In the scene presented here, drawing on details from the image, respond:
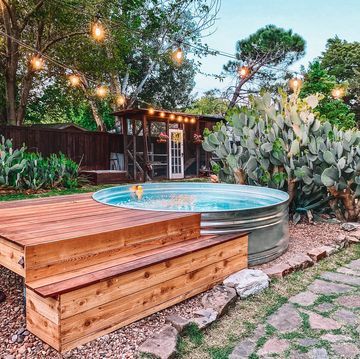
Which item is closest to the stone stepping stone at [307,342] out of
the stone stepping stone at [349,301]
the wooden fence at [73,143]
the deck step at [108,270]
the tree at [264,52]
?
the stone stepping stone at [349,301]

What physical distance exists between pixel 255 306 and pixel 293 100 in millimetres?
3415

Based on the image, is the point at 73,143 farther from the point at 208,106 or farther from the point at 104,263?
the point at 208,106

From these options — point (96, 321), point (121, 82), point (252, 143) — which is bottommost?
point (96, 321)

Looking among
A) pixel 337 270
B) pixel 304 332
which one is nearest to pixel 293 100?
Result: pixel 337 270

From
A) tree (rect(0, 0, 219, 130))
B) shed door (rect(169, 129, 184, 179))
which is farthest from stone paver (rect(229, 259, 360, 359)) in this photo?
shed door (rect(169, 129, 184, 179))

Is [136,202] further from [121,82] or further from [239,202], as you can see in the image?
[121,82]

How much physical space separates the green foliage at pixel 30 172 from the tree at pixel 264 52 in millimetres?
10637

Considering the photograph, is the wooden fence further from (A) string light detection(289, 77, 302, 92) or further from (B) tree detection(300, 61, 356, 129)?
(B) tree detection(300, 61, 356, 129)

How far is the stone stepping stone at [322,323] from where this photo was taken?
2174mm

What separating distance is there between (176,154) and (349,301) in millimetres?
10823

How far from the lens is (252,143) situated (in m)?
5.02

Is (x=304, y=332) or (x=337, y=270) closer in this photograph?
(x=304, y=332)

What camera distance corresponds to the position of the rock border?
6.04ft

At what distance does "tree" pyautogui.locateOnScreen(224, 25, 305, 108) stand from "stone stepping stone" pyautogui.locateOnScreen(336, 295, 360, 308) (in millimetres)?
14823
